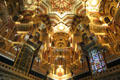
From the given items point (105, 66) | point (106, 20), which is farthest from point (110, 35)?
point (105, 66)

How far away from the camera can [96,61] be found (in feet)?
38.8

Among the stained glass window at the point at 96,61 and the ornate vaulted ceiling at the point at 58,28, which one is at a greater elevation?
the ornate vaulted ceiling at the point at 58,28

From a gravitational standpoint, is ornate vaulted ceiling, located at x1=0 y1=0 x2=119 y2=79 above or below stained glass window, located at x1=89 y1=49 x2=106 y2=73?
above

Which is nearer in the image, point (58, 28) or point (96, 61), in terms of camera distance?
point (96, 61)

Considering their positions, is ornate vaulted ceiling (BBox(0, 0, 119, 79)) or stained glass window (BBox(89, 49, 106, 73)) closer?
stained glass window (BBox(89, 49, 106, 73))

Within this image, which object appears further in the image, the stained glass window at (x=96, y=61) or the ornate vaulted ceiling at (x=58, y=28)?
the ornate vaulted ceiling at (x=58, y=28)

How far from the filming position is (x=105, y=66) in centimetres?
1064

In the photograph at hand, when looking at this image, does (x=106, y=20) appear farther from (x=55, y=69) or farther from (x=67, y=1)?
(x=55, y=69)

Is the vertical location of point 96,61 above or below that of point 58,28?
below

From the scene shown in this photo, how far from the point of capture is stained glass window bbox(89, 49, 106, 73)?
36.0 ft

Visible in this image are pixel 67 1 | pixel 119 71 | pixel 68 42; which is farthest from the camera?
pixel 68 42

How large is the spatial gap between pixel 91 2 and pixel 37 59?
465 inches

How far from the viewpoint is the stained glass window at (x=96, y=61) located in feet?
36.0

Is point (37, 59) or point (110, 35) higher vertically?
point (110, 35)
